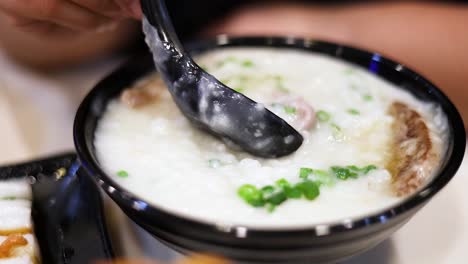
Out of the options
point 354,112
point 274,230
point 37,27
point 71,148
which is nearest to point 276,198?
point 274,230

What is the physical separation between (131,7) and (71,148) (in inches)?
31.4

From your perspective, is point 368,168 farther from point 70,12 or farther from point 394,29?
point 394,29

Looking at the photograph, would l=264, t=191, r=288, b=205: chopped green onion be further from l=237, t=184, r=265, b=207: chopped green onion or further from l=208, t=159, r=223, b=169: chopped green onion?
l=208, t=159, r=223, b=169: chopped green onion

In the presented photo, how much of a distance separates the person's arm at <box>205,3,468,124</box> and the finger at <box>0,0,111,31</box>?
1.15m

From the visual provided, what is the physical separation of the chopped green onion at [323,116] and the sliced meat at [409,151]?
6.1 inches

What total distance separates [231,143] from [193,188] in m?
0.16

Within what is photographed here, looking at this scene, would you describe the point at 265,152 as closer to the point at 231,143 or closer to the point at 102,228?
the point at 231,143

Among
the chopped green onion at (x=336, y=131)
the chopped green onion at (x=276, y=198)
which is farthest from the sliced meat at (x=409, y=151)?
the chopped green onion at (x=276, y=198)

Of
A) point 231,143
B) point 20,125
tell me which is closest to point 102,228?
point 231,143

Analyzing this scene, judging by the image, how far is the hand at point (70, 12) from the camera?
4.04ft

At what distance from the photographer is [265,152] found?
1.12m

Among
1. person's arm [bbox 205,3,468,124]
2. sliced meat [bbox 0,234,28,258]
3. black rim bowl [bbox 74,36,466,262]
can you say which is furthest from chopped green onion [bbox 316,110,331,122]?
person's arm [bbox 205,3,468,124]

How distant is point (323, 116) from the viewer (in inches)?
49.9

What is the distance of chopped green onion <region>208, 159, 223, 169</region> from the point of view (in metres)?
1.11
